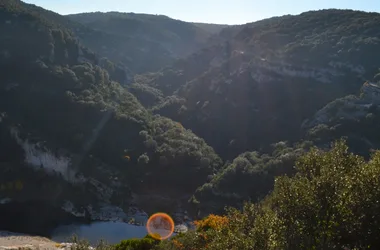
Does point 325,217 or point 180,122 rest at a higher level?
point 180,122

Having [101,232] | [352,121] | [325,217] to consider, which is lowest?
[101,232]

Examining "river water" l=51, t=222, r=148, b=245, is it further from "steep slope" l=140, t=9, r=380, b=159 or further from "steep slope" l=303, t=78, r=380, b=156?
"steep slope" l=303, t=78, r=380, b=156

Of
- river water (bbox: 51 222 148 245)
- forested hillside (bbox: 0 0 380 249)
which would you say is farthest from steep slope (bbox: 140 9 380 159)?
river water (bbox: 51 222 148 245)

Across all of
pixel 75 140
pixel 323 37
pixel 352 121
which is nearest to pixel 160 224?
pixel 75 140

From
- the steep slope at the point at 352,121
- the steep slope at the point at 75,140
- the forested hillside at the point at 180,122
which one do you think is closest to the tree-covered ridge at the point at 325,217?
the forested hillside at the point at 180,122

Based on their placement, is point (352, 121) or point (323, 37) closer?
point (352, 121)

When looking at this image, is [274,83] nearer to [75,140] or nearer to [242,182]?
[242,182]
